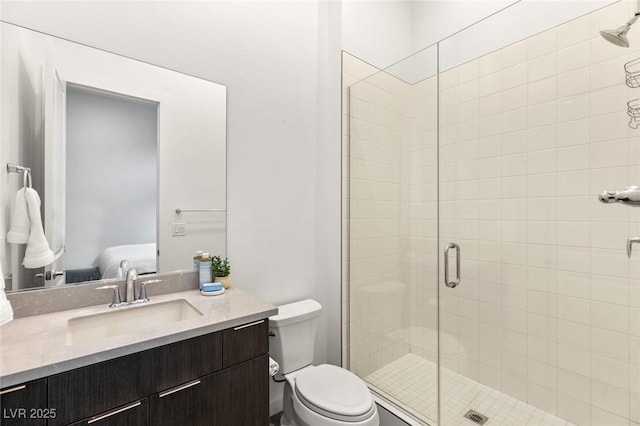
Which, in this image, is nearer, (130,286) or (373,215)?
(130,286)

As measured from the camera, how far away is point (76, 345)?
932mm

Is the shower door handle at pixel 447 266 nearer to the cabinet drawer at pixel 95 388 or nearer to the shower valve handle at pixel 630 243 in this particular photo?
the shower valve handle at pixel 630 243

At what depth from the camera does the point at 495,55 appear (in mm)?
1929

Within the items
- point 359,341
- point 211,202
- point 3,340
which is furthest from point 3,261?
point 359,341

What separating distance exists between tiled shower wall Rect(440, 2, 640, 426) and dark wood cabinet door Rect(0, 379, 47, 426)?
1.85 m

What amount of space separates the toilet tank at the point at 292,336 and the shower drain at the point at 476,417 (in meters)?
0.96

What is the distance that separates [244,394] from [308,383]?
1.42ft

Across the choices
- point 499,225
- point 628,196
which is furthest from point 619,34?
point 499,225

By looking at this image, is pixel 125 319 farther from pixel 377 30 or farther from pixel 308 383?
pixel 377 30

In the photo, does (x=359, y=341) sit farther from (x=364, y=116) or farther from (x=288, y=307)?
(x=364, y=116)

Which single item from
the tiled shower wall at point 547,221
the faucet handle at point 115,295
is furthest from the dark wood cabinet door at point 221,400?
the tiled shower wall at point 547,221

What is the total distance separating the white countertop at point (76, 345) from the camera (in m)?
0.83

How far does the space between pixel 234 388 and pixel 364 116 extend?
181 cm

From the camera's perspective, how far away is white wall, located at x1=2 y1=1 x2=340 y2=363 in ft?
4.77
